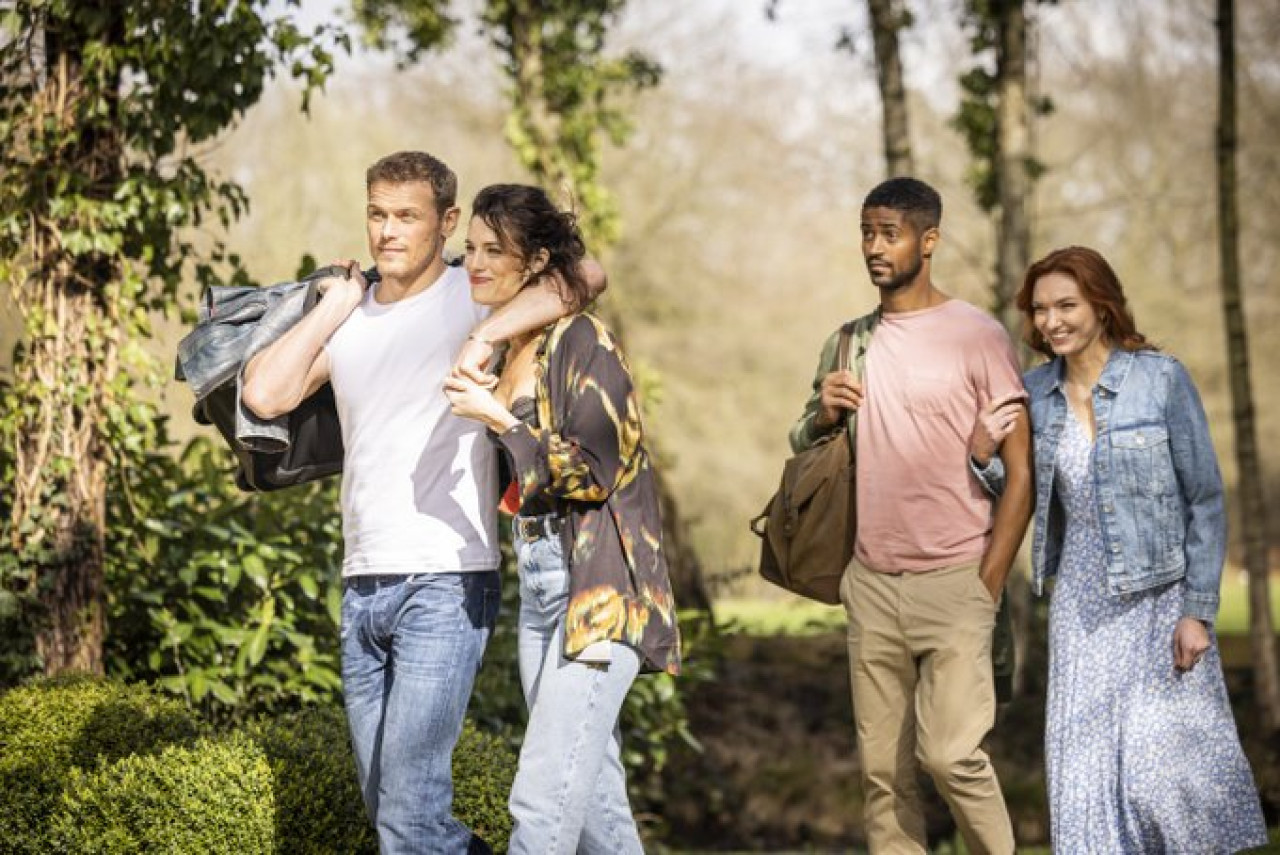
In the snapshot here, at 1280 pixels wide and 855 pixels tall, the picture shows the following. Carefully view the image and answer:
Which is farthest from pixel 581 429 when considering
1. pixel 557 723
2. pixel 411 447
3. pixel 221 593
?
pixel 221 593

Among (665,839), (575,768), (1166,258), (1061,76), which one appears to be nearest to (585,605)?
(575,768)

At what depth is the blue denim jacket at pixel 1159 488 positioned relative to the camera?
4.53m

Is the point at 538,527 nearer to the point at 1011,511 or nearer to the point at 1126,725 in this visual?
the point at 1011,511

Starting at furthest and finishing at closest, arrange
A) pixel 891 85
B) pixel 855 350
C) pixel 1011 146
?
pixel 1011 146 → pixel 891 85 → pixel 855 350

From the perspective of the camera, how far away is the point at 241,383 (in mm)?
4117

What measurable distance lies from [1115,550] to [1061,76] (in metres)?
21.1

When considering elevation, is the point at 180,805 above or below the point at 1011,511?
below

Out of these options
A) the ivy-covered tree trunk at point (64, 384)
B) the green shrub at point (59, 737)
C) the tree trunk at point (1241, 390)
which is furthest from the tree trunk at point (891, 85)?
the green shrub at point (59, 737)

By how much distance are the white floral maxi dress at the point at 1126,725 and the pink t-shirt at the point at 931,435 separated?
0.99 feet

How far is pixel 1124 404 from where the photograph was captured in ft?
15.1

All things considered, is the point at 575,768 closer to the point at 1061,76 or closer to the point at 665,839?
the point at 665,839

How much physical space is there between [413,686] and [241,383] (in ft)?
2.91

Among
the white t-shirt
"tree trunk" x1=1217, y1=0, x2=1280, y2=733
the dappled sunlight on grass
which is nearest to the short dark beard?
the white t-shirt

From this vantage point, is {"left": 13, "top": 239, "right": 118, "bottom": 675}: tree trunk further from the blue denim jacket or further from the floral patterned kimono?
the blue denim jacket
